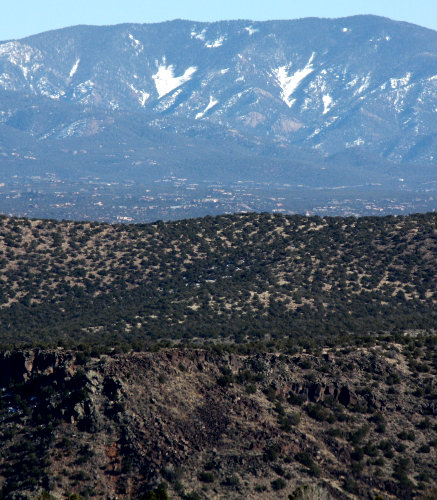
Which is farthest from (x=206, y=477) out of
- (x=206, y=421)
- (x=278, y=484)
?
(x=206, y=421)

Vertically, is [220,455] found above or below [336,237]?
below

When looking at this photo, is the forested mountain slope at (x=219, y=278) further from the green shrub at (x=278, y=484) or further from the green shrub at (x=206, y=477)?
the green shrub at (x=206, y=477)

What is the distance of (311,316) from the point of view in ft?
215

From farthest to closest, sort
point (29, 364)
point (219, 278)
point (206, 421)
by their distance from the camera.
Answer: point (219, 278), point (29, 364), point (206, 421)

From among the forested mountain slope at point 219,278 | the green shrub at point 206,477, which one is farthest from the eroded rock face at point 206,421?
the forested mountain slope at point 219,278

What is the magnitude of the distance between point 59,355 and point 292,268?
131ft

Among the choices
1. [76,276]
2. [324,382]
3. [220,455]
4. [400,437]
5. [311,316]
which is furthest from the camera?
[76,276]

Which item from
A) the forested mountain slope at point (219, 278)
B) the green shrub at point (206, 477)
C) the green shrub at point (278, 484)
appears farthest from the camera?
the forested mountain slope at point (219, 278)

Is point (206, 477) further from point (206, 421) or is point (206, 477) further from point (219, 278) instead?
point (219, 278)

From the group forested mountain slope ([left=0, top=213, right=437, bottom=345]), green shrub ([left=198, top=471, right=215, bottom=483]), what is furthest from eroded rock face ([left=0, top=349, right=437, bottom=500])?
forested mountain slope ([left=0, top=213, right=437, bottom=345])

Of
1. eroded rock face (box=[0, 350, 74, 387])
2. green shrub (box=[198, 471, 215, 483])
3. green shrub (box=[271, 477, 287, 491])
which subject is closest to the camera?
green shrub (box=[198, 471, 215, 483])

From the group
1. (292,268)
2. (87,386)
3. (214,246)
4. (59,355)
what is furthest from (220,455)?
(214,246)

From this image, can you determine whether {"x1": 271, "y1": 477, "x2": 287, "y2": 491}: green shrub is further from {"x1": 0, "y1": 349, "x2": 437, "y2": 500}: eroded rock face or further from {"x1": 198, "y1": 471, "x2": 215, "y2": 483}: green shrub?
{"x1": 198, "y1": 471, "x2": 215, "y2": 483}: green shrub

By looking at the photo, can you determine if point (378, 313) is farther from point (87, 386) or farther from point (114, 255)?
point (87, 386)
